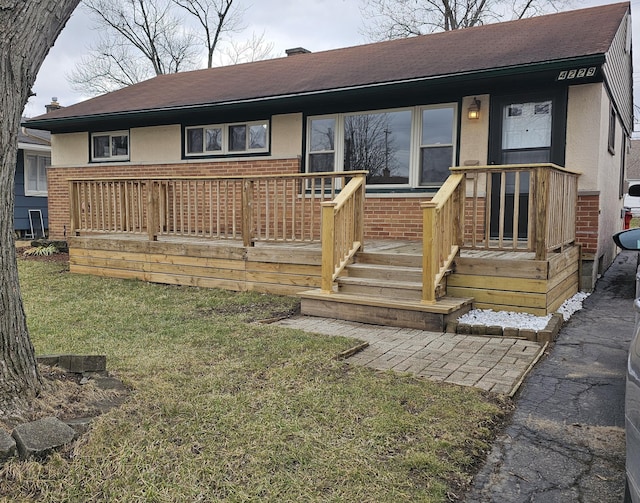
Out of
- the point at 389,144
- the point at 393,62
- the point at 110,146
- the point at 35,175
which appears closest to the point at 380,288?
the point at 389,144

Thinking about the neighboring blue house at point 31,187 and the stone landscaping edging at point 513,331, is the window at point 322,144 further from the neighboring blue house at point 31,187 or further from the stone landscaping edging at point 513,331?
the neighboring blue house at point 31,187

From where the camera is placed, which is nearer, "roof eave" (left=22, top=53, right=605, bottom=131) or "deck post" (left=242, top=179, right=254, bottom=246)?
"roof eave" (left=22, top=53, right=605, bottom=131)

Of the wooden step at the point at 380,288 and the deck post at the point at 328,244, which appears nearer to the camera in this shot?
the wooden step at the point at 380,288

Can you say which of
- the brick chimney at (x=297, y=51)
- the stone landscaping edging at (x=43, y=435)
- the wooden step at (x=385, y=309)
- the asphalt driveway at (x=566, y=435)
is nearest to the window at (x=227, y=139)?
the brick chimney at (x=297, y=51)

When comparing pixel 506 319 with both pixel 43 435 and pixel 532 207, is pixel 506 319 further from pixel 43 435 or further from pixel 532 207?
pixel 43 435

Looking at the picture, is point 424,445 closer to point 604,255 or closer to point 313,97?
point 313,97

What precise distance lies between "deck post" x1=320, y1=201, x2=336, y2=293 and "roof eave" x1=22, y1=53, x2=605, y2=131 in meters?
3.07

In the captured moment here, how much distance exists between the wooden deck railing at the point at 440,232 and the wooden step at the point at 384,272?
37 centimetres

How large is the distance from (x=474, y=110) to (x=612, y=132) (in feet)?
9.73

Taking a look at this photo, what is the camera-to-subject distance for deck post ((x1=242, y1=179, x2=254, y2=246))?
7.32 meters

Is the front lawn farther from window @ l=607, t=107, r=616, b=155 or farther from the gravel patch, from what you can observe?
window @ l=607, t=107, r=616, b=155

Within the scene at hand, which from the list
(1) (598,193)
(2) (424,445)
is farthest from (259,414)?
(1) (598,193)

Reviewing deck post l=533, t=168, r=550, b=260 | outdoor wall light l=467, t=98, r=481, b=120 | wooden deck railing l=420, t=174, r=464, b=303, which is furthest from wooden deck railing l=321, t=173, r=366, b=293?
outdoor wall light l=467, t=98, r=481, b=120

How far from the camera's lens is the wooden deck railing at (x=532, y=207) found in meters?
5.64
